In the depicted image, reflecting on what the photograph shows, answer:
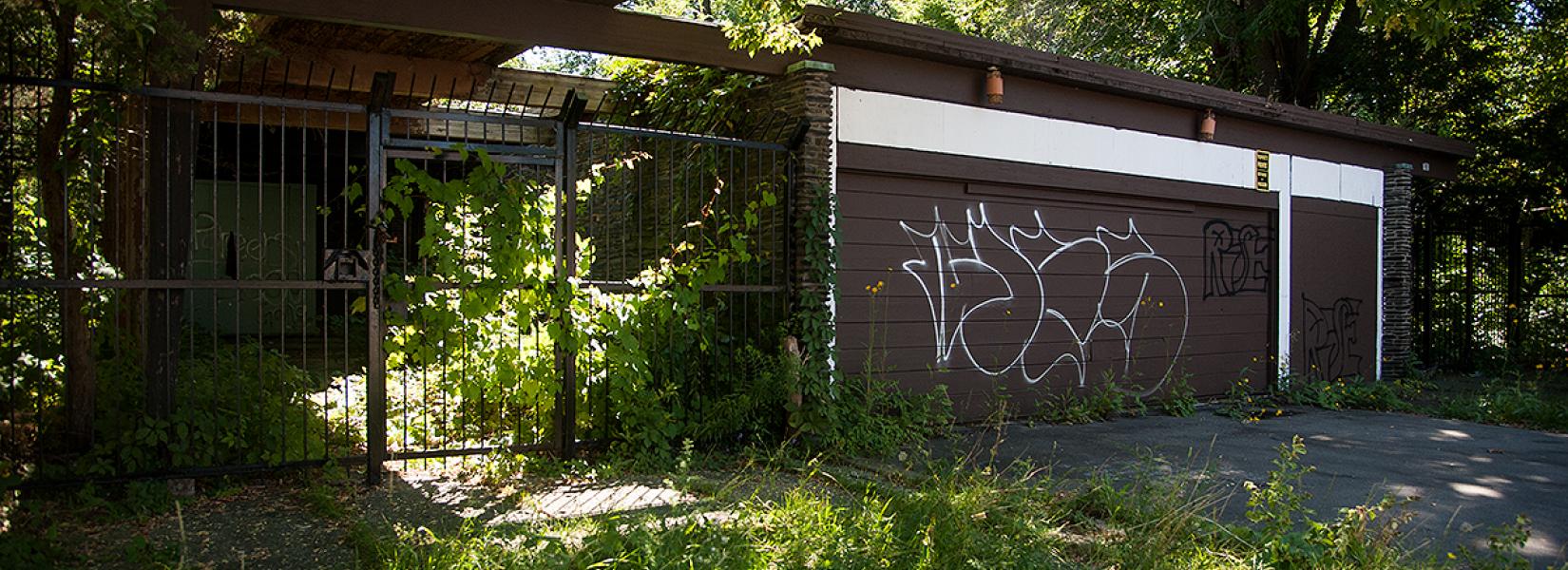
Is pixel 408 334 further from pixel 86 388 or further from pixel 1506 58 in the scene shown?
pixel 1506 58

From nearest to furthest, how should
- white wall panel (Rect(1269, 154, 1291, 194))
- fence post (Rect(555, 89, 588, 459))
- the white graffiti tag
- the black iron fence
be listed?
fence post (Rect(555, 89, 588, 459)) < the white graffiti tag < white wall panel (Rect(1269, 154, 1291, 194)) < the black iron fence

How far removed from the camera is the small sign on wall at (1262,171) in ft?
35.8

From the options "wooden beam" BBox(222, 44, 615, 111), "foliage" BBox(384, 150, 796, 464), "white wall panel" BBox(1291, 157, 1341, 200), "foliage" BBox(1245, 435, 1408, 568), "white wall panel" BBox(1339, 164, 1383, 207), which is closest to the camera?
"foliage" BBox(1245, 435, 1408, 568)

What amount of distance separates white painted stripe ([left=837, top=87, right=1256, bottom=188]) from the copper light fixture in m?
0.16

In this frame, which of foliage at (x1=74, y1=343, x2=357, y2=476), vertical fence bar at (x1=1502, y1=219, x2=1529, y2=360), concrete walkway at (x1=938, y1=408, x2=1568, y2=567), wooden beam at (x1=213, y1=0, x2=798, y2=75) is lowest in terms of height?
concrete walkway at (x1=938, y1=408, x2=1568, y2=567)

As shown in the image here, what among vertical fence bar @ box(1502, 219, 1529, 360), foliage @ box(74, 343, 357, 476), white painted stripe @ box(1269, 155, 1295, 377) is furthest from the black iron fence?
foliage @ box(74, 343, 357, 476)

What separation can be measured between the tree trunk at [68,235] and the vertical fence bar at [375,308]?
135 cm

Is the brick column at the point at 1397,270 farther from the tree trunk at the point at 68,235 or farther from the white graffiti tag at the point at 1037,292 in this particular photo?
the tree trunk at the point at 68,235

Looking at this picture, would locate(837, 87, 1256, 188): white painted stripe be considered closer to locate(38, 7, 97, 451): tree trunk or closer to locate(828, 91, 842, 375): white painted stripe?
locate(828, 91, 842, 375): white painted stripe

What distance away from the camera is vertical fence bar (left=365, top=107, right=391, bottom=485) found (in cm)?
557

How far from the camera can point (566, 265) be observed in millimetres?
6246

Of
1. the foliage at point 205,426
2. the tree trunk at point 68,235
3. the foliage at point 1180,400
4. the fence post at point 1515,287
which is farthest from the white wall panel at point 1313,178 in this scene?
the tree trunk at point 68,235

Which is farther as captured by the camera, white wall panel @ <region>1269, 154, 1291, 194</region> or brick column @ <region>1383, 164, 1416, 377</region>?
brick column @ <region>1383, 164, 1416, 377</region>

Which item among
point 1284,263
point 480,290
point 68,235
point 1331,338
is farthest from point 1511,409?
point 68,235
